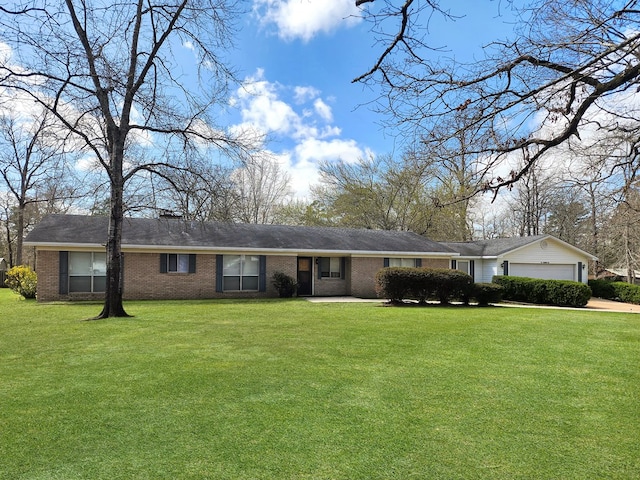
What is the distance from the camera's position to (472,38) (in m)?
4.70

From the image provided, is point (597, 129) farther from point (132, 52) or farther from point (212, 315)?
point (132, 52)

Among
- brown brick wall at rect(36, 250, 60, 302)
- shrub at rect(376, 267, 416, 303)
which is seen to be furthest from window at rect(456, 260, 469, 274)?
brown brick wall at rect(36, 250, 60, 302)

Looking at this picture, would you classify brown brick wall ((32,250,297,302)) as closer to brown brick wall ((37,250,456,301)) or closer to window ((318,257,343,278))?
brown brick wall ((37,250,456,301))

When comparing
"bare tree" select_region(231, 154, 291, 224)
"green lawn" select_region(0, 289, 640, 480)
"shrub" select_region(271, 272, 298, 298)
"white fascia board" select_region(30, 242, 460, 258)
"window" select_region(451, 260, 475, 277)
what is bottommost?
"green lawn" select_region(0, 289, 640, 480)

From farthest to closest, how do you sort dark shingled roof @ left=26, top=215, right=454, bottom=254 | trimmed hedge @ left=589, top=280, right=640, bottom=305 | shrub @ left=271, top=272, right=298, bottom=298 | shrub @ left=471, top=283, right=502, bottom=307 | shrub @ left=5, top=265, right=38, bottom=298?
1. trimmed hedge @ left=589, top=280, right=640, bottom=305
2. shrub @ left=271, top=272, right=298, bottom=298
3. shrub @ left=5, top=265, right=38, bottom=298
4. shrub @ left=471, top=283, right=502, bottom=307
5. dark shingled roof @ left=26, top=215, right=454, bottom=254

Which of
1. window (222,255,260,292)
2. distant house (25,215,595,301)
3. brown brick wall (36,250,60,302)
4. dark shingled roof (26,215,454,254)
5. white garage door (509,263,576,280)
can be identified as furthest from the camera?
white garage door (509,263,576,280)

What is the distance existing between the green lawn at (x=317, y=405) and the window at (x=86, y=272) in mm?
8090

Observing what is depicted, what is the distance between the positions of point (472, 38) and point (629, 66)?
1660 mm

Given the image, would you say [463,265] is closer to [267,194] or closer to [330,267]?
[330,267]

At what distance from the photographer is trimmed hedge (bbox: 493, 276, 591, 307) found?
61.7ft

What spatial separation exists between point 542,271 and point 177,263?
2110 cm

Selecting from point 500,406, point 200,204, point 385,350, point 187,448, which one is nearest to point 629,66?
point 500,406

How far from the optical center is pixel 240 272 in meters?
18.8

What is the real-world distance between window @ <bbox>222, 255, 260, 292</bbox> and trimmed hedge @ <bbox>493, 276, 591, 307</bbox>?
37.4 feet
